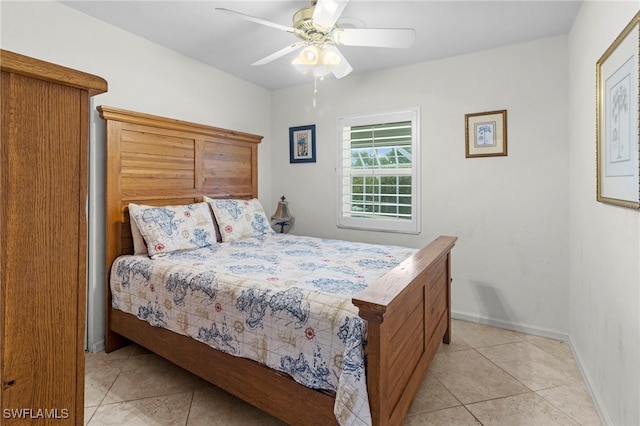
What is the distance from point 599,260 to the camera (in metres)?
1.90

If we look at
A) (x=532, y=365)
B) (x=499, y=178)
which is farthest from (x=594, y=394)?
(x=499, y=178)

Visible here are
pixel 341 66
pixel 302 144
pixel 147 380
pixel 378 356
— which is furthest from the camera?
pixel 302 144

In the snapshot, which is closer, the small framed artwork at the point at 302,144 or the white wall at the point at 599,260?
the white wall at the point at 599,260

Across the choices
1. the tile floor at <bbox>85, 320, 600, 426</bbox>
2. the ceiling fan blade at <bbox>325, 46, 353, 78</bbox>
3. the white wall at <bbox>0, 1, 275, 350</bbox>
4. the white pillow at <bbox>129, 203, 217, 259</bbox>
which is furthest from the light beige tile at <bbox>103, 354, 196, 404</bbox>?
the ceiling fan blade at <bbox>325, 46, 353, 78</bbox>

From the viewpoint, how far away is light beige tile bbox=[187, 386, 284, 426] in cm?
178

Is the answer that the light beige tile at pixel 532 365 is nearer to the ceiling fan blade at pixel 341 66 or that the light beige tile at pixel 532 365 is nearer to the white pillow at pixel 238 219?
the white pillow at pixel 238 219

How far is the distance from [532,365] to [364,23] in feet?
8.93

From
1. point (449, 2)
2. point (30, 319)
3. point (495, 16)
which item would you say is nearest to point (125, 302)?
point (30, 319)

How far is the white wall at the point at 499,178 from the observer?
9.00 feet

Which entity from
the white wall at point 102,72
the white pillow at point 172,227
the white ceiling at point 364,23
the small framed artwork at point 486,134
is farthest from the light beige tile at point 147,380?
the small framed artwork at point 486,134

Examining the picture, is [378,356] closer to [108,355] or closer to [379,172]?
[108,355]

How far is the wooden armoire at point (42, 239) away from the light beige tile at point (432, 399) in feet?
5.80

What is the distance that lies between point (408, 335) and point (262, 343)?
721 mm

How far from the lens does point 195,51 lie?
10.1 ft
